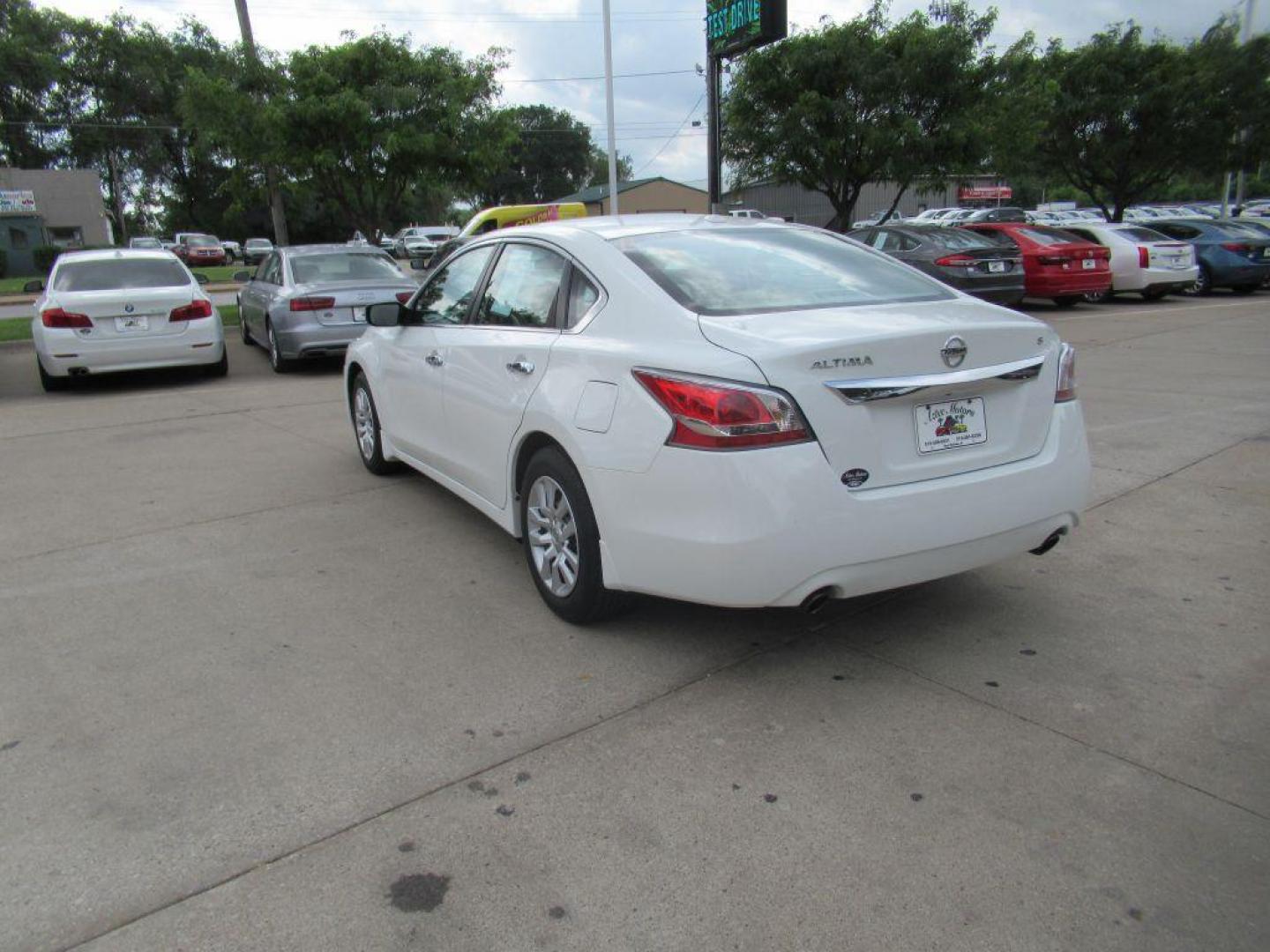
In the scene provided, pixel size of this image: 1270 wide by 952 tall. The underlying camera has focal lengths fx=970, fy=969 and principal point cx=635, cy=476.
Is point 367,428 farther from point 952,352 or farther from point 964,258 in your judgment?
point 964,258

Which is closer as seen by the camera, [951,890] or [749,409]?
[951,890]

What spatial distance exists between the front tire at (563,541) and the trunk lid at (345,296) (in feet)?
24.4

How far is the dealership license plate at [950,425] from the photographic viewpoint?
3.29m

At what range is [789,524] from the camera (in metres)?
3.08

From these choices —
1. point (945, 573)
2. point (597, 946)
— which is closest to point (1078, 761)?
point (945, 573)

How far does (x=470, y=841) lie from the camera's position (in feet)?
8.58

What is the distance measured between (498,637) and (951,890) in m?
2.03

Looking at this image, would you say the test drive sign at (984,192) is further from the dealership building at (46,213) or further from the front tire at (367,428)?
the front tire at (367,428)

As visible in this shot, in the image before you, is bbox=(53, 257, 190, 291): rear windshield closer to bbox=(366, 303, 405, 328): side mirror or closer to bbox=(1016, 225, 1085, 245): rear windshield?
bbox=(366, 303, 405, 328): side mirror

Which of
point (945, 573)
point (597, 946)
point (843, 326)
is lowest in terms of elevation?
point (597, 946)

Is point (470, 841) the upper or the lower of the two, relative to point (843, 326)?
lower

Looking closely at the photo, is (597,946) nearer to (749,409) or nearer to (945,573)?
(749,409)

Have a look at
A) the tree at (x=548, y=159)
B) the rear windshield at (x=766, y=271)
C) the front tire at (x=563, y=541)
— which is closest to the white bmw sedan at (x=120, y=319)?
the front tire at (x=563, y=541)

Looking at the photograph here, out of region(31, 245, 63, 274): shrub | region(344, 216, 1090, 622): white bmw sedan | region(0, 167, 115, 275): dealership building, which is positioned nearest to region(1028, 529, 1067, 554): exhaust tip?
region(344, 216, 1090, 622): white bmw sedan
